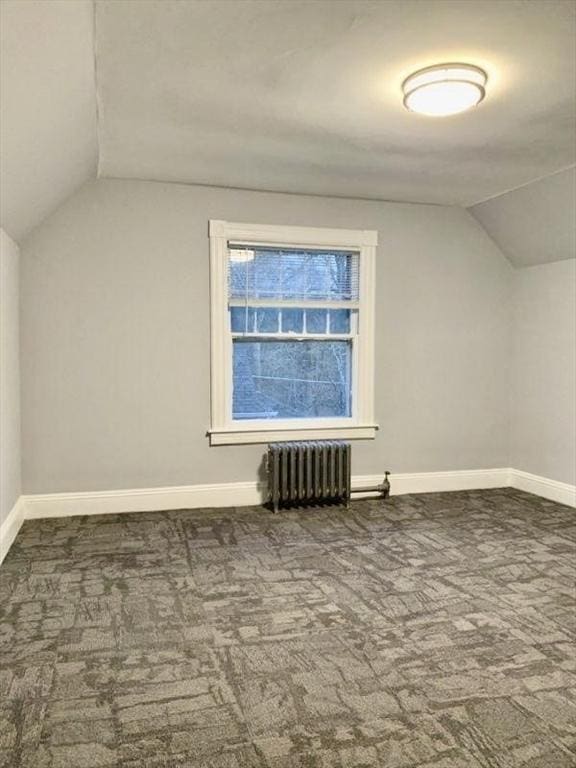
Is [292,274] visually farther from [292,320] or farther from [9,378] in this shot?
[9,378]

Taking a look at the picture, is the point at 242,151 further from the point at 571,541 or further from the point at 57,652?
the point at 571,541

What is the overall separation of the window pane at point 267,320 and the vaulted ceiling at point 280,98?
100 centimetres

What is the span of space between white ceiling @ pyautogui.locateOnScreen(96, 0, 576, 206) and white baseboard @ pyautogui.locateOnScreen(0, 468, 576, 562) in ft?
7.97

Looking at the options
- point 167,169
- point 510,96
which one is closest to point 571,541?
point 510,96

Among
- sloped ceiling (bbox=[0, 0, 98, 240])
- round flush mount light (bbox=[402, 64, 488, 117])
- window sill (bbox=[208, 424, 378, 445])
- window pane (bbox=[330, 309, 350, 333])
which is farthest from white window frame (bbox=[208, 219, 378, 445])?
round flush mount light (bbox=[402, 64, 488, 117])

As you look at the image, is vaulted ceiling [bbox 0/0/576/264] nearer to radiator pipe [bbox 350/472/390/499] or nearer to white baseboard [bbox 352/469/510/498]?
white baseboard [bbox 352/469/510/498]

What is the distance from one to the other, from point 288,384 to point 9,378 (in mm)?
2176

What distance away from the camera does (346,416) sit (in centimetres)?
527

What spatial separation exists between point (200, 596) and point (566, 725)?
1767 mm

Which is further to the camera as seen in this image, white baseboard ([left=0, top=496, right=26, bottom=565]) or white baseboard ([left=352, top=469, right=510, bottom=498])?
white baseboard ([left=352, top=469, right=510, bottom=498])

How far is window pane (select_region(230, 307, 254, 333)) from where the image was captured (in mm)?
4918

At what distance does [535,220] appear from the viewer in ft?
15.8

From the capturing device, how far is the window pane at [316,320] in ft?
16.7

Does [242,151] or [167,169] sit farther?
[167,169]
